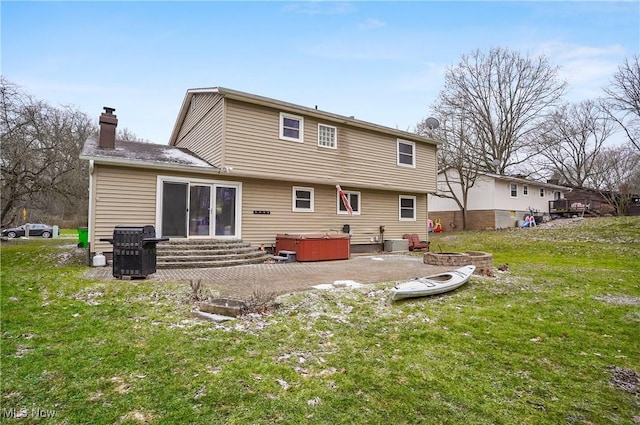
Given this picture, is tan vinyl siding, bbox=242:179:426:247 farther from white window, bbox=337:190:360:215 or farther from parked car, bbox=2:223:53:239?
parked car, bbox=2:223:53:239

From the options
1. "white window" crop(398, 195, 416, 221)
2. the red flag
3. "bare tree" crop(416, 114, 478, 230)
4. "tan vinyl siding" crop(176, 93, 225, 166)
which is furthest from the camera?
"bare tree" crop(416, 114, 478, 230)

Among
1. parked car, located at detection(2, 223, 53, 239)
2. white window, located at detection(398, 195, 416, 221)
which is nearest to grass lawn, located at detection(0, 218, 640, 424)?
white window, located at detection(398, 195, 416, 221)

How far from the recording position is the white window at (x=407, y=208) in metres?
17.4

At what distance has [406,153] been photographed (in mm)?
16984

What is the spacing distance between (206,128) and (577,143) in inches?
1565

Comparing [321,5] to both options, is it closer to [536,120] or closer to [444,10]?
[444,10]

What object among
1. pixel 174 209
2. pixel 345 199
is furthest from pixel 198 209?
pixel 345 199

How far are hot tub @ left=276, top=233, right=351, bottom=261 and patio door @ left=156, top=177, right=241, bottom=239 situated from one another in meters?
1.72

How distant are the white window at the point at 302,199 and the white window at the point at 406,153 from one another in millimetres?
5166

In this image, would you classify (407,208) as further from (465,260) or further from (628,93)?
(628,93)

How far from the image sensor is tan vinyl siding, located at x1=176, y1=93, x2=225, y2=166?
11883 millimetres

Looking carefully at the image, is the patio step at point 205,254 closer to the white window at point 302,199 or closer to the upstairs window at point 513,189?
the white window at point 302,199

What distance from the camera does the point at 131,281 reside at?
734 centimetres

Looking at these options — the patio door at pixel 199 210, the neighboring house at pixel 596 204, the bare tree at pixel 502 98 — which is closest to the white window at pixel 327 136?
the patio door at pixel 199 210
